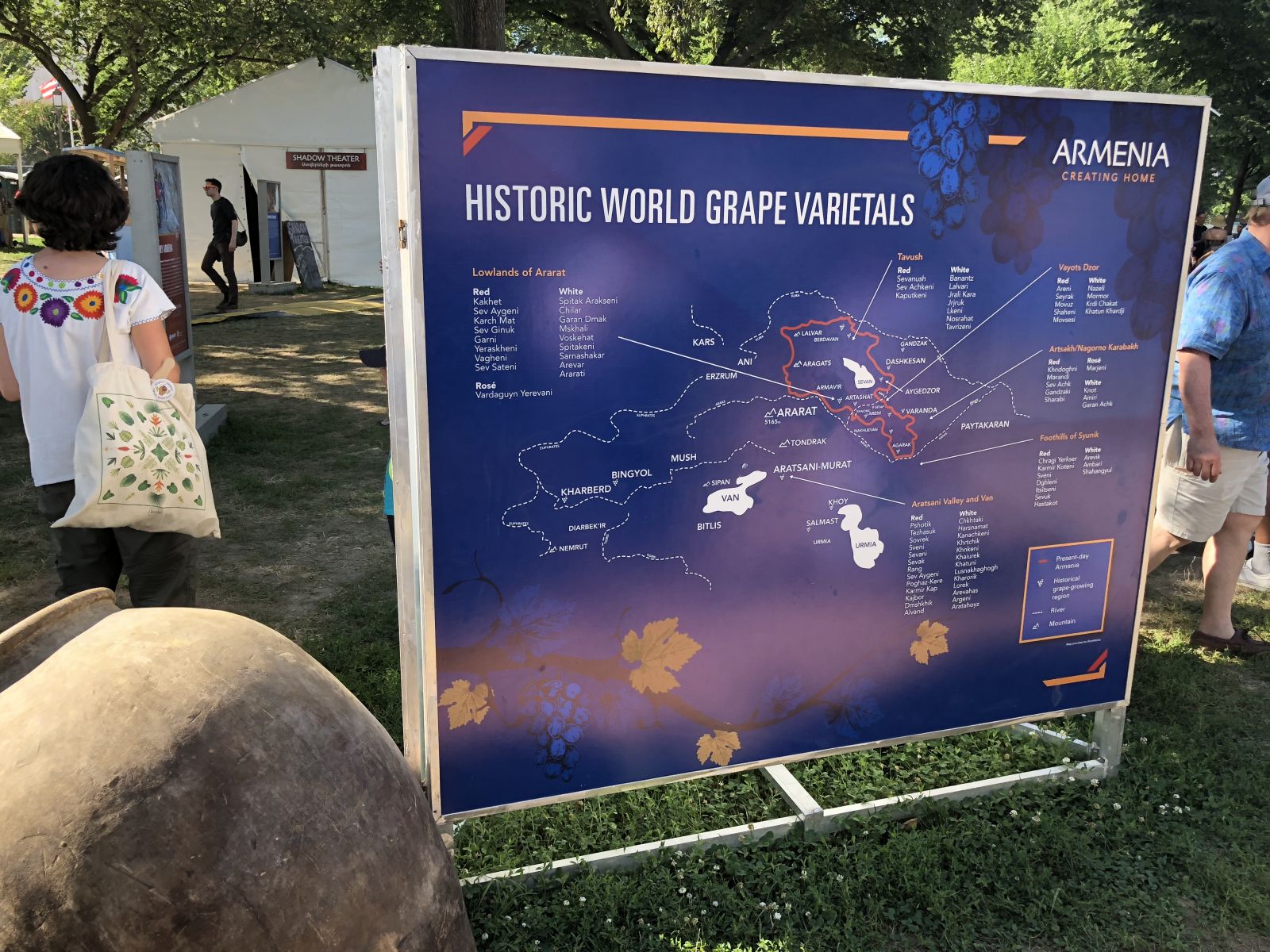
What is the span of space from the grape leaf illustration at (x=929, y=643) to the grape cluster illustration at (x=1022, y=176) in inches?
43.8

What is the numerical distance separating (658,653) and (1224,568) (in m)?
3.06

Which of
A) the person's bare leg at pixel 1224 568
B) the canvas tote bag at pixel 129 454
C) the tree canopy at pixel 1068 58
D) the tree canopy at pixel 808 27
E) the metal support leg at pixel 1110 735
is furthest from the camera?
the tree canopy at pixel 1068 58

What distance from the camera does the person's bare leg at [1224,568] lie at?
4531 mm

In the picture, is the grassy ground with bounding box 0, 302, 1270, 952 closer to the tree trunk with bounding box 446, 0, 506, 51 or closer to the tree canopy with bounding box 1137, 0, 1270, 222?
the tree trunk with bounding box 446, 0, 506, 51

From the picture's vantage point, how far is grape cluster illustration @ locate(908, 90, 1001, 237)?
288 cm

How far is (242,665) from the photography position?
5.41ft

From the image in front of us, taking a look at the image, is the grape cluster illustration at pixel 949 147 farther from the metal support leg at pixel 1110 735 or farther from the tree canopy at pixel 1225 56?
the tree canopy at pixel 1225 56

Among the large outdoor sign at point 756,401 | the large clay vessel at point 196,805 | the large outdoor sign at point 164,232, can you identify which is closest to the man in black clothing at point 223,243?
the large outdoor sign at point 164,232

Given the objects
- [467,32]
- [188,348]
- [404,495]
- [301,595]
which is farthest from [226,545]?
[467,32]

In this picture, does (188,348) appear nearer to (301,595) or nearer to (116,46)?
(301,595)

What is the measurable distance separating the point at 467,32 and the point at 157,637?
10.1 m

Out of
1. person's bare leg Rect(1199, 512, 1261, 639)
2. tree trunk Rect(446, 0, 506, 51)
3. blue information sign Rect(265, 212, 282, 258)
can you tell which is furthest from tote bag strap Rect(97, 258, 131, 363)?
blue information sign Rect(265, 212, 282, 258)

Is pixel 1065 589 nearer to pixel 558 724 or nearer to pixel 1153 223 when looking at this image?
pixel 1153 223

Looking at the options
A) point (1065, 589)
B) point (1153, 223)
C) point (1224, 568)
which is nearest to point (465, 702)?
point (1065, 589)
